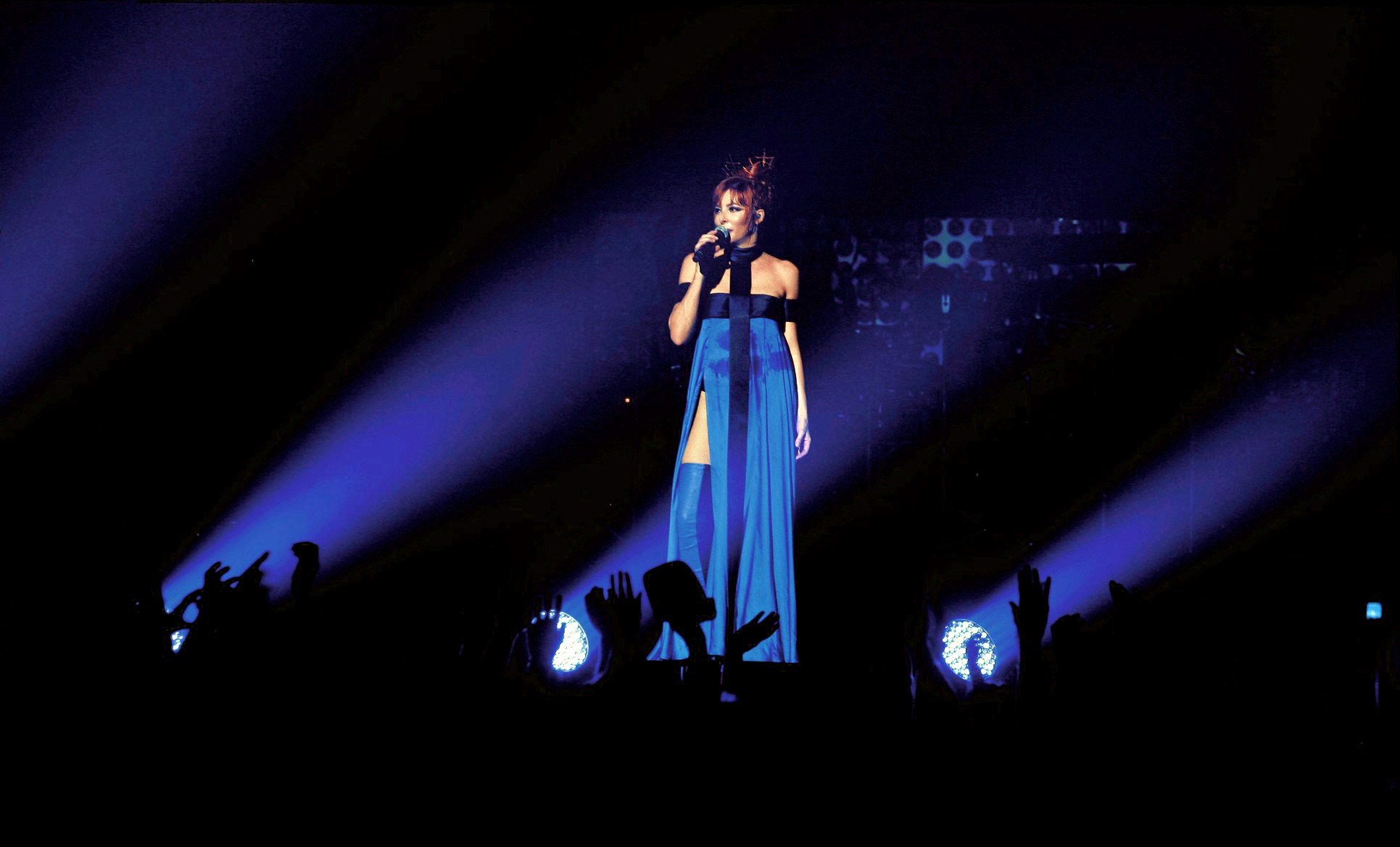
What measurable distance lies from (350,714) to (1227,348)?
5154 mm

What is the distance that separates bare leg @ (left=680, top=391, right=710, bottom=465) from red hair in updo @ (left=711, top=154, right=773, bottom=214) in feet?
2.86

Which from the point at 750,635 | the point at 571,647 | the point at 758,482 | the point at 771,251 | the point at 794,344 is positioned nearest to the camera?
the point at 750,635

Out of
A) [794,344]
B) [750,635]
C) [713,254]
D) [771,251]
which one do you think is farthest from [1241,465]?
[750,635]

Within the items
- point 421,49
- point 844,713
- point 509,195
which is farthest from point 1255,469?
point 421,49

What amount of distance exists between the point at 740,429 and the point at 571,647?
3.51 ft

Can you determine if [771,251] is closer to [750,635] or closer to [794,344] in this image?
[794,344]

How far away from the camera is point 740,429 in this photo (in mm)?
4188

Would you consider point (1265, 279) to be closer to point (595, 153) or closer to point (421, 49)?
point (595, 153)

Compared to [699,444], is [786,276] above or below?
above

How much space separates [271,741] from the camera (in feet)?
7.49

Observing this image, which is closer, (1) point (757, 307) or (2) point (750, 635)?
(2) point (750, 635)

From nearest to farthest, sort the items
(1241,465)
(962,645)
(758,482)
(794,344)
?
(962,645) < (758,482) < (794,344) < (1241,465)

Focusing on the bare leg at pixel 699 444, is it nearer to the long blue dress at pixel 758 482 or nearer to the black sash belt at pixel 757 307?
the long blue dress at pixel 758 482

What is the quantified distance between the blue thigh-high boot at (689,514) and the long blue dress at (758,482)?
1.3 inches
